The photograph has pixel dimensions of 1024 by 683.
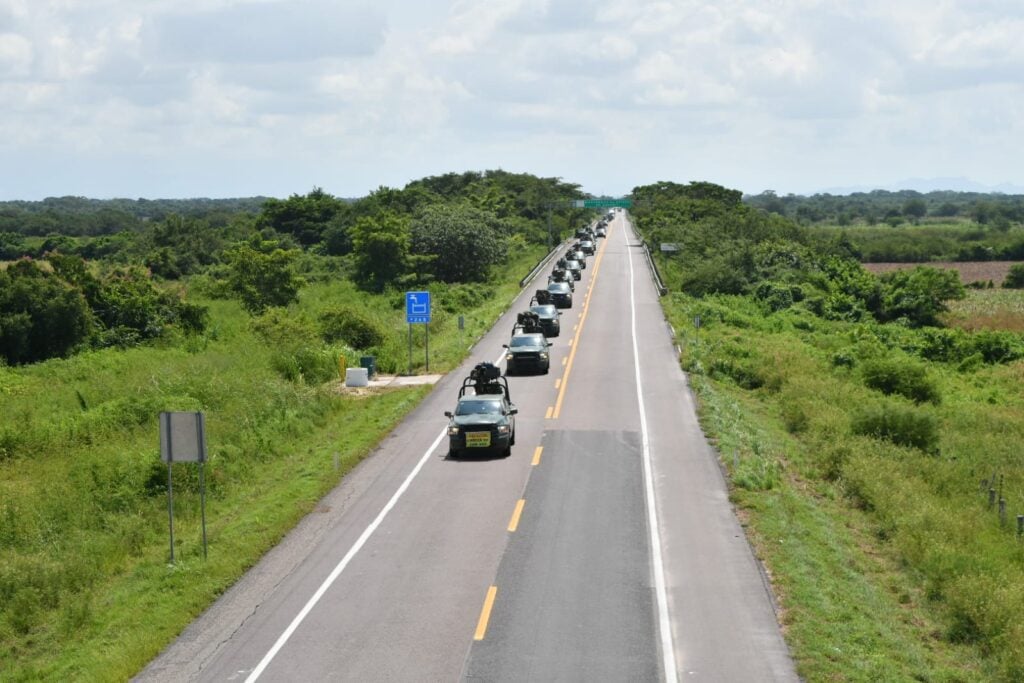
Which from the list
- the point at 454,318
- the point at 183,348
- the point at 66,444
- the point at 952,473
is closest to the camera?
the point at 952,473

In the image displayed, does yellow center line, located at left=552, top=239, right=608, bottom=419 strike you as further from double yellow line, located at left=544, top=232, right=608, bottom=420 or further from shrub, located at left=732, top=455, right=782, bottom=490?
shrub, located at left=732, top=455, right=782, bottom=490

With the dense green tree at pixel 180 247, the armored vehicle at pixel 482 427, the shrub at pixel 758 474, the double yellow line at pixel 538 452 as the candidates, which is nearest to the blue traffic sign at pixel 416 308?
the double yellow line at pixel 538 452

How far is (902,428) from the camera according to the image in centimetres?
3119

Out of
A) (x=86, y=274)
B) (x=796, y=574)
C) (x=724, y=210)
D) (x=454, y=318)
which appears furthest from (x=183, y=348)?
(x=724, y=210)

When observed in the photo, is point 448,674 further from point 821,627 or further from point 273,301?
point 273,301

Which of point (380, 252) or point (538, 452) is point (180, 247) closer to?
point (380, 252)

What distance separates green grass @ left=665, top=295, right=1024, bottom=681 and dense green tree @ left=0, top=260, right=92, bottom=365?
1123 inches

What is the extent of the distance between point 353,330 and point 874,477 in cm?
2991

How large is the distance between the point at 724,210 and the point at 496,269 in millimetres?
72614

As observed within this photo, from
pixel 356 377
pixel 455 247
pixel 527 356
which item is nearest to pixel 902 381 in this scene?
pixel 527 356

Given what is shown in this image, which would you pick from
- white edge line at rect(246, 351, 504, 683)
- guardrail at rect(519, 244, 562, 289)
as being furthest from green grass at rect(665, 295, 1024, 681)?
guardrail at rect(519, 244, 562, 289)

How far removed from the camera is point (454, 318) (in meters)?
63.6

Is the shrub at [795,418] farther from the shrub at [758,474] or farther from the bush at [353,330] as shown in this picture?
the bush at [353,330]

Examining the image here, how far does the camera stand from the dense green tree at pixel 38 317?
49.7 m
